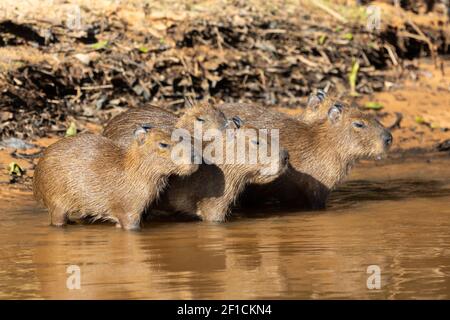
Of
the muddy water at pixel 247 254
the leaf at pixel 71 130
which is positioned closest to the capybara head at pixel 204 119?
the muddy water at pixel 247 254

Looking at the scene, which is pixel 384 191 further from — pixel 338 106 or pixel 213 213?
pixel 213 213

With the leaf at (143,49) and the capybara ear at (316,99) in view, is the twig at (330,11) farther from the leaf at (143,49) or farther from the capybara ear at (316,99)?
the capybara ear at (316,99)

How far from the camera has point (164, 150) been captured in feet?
28.4

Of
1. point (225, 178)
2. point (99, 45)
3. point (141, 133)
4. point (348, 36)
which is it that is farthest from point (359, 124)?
point (348, 36)

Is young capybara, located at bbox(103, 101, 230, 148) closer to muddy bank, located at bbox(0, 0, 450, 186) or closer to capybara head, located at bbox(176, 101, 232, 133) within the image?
capybara head, located at bbox(176, 101, 232, 133)

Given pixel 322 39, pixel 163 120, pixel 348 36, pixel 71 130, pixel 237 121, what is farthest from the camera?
pixel 348 36

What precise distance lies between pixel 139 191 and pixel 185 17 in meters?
4.79

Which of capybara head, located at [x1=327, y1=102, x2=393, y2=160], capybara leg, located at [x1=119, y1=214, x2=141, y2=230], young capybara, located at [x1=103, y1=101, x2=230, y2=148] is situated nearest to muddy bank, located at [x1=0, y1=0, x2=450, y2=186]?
young capybara, located at [x1=103, y1=101, x2=230, y2=148]

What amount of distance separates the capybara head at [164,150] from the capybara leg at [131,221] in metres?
0.44

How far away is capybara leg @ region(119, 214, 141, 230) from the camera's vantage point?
873 centimetres

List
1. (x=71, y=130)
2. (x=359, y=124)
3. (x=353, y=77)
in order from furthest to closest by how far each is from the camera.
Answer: (x=353, y=77)
(x=71, y=130)
(x=359, y=124)

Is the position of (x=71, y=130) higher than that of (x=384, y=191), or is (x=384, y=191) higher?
(x=71, y=130)

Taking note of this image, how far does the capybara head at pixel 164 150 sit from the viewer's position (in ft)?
28.1

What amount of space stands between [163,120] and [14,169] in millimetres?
1608
